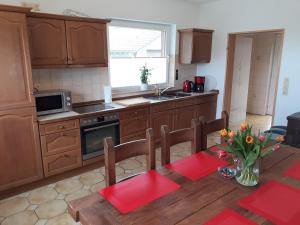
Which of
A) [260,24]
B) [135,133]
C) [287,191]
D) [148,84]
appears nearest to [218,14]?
[260,24]

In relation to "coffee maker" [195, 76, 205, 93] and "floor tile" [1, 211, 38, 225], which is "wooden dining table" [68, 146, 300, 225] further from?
"coffee maker" [195, 76, 205, 93]

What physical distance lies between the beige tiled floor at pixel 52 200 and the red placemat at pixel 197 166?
3.96 ft

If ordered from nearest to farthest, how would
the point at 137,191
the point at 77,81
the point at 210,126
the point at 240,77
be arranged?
the point at 137,191
the point at 210,126
the point at 77,81
the point at 240,77

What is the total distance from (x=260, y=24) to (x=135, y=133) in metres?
2.68

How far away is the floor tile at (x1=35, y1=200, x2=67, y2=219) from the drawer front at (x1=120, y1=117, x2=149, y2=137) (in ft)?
3.94

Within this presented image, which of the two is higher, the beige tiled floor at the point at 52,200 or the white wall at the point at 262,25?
the white wall at the point at 262,25

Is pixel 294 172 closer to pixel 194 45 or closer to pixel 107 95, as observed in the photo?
pixel 107 95

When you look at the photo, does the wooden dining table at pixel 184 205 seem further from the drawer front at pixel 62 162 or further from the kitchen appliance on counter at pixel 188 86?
the kitchen appliance on counter at pixel 188 86

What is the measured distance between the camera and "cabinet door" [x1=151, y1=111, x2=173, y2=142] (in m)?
3.66

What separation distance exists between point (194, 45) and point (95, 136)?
245 cm

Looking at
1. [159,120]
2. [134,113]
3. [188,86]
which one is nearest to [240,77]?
[188,86]

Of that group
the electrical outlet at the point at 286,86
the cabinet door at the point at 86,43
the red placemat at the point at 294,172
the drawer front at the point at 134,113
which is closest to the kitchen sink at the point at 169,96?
the drawer front at the point at 134,113

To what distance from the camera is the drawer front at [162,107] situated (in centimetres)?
360

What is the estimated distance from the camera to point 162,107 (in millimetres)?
3709
